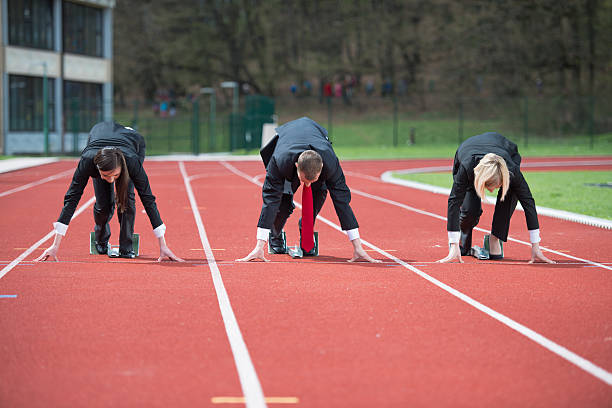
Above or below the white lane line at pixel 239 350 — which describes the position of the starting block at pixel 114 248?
above

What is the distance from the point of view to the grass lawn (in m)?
14.3

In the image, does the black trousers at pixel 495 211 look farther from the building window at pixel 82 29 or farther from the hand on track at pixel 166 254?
the building window at pixel 82 29

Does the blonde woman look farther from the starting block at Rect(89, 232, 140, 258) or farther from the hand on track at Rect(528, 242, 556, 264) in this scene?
the starting block at Rect(89, 232, 140, 258)

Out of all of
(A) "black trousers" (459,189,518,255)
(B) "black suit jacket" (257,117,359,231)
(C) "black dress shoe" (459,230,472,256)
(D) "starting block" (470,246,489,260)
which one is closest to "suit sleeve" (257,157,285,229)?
(B) "black suit jacket" (257,117,359,231)

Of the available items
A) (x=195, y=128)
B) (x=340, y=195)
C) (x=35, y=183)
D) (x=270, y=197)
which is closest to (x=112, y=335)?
(x=270, y=197)

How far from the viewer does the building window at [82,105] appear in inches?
1557

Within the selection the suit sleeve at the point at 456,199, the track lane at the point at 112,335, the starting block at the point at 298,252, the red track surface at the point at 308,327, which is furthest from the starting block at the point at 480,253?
the track lane at the point at 112,335

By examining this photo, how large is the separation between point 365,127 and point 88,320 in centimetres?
4790

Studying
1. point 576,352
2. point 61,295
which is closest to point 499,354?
point 576,352

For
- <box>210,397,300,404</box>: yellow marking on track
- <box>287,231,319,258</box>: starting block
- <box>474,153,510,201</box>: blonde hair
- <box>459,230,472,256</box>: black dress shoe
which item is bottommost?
<box>210,397,300,404</box>: yellow marking on track

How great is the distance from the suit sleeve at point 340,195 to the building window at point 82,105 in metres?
30.5

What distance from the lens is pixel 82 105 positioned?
42.7 metres

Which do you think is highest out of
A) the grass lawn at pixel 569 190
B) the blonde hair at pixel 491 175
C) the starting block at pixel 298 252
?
the blonde hair at pixel 491 175

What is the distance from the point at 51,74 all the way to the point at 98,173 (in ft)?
117
